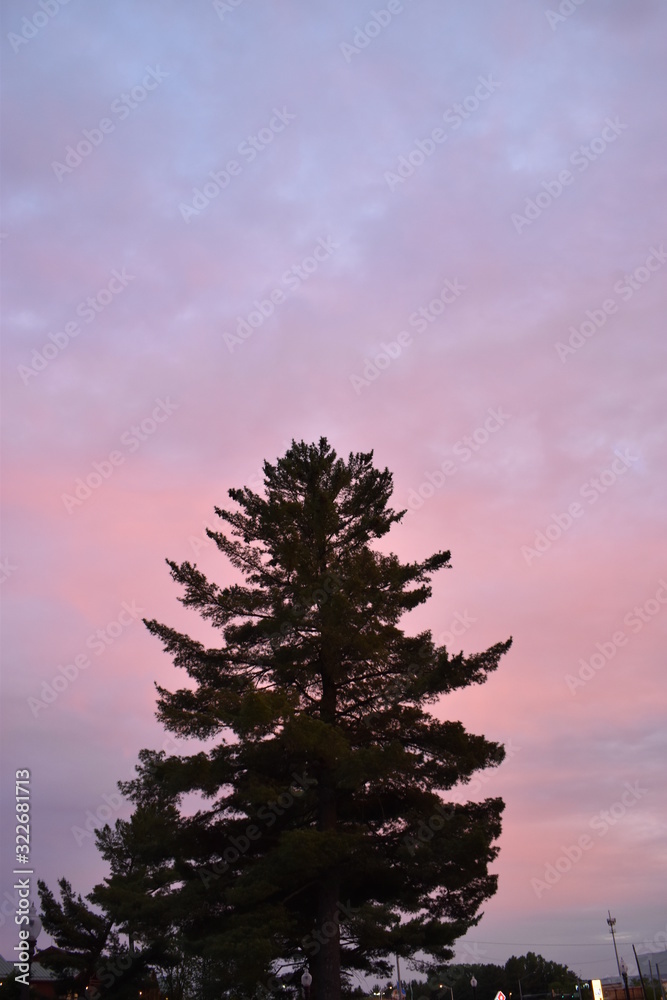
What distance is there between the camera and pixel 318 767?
989 inches

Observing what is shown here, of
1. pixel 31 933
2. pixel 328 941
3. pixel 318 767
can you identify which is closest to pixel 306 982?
pixel 328 941

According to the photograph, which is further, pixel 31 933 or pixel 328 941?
pixel 328 941

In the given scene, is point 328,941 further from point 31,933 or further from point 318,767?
point 31,933

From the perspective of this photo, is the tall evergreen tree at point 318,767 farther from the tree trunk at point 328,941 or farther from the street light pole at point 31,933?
the street light pole at point 31,933

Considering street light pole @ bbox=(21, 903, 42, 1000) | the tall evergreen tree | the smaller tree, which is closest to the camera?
street light pole @ bbox=(21, 903, 42, 1000)

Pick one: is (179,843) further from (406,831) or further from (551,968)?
(551,968)

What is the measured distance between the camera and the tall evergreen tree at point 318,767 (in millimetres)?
22844

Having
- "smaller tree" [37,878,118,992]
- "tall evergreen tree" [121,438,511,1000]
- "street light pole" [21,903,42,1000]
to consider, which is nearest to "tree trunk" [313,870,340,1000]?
"tall evergreen tree" [121,438,511,1000]

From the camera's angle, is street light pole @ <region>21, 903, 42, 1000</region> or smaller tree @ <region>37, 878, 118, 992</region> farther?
smaller tree @ <region>37, 878, 118, 992</region>

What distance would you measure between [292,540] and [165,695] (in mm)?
6110

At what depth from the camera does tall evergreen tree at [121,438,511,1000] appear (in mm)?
→ 22844

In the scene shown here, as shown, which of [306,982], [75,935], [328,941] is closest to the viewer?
[328,941]

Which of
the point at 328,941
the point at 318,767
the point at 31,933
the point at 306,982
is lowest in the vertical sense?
the point at 306,982

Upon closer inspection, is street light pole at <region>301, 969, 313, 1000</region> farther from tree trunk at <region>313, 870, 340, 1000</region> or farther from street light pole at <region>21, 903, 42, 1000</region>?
street light pole at <region>21, 903, 42, 1000</region>
